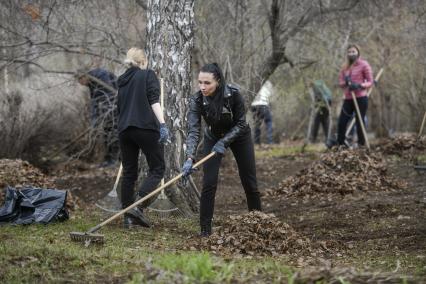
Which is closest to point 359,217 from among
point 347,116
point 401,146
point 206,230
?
point 206,230

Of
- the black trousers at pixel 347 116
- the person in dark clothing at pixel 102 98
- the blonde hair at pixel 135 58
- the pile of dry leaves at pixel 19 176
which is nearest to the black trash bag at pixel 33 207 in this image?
the pile of dry leaves at pixel 19 176

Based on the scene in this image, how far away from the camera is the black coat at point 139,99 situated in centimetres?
782

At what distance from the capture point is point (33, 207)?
8.34 metres

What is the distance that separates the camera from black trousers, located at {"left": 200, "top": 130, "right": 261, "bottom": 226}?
7410mm

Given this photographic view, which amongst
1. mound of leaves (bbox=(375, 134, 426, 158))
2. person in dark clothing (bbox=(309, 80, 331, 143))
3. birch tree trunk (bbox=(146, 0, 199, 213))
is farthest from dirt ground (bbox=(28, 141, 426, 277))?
person in dark clothing (bbox=(309, 80, 331, 143))

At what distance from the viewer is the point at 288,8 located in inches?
561

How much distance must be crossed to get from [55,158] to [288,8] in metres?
5.18

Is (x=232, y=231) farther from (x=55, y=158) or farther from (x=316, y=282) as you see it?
(x=55, y=158)

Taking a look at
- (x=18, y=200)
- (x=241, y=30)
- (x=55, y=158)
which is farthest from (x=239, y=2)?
(x=18, y=200)

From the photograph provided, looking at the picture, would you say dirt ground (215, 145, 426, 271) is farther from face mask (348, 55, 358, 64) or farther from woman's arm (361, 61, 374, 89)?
face mask (348, 55, 358, 64)

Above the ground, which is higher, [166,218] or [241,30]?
[241,30]

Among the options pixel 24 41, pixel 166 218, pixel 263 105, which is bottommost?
pixel 166 218

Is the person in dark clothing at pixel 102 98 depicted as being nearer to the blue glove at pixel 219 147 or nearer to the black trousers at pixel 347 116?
the black trousers at pixel 347 116

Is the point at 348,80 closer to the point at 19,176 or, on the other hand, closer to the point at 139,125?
the point at 19,176
